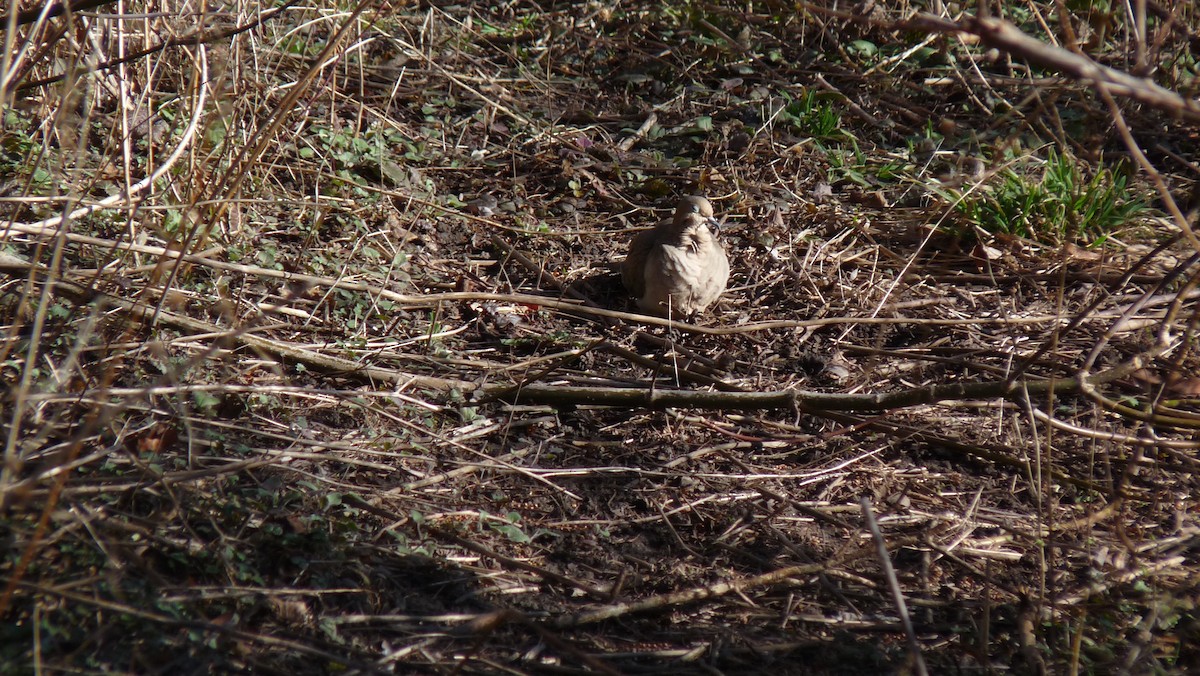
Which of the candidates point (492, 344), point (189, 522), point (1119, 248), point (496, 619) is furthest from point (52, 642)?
point (1119, 248)

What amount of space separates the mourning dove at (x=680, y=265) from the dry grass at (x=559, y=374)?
0.15 m

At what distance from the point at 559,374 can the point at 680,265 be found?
2.56 feet

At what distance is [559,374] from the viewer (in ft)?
13.5

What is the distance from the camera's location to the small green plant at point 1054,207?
491 cm

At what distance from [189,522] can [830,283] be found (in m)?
3.21

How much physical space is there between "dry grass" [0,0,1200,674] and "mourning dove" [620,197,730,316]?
15 centimetres

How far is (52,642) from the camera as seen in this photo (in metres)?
2.30

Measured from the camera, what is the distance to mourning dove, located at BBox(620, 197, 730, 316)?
4434 mm

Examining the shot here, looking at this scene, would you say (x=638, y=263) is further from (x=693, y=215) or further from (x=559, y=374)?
(x=559, y=374)

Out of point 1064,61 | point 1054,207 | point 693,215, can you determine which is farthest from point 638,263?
point 1064,61

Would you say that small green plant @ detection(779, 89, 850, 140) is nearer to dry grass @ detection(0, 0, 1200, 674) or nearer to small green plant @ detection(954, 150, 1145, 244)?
dry grass @ detection(0, 0, 1200, 674)

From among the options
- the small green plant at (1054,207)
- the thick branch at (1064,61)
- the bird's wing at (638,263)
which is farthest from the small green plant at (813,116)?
the thick branch at (1064,61)

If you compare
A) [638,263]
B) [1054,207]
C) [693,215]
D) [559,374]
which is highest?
[1054,207]

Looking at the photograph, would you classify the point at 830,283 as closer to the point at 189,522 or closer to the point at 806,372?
Answer: the point at 806,372
